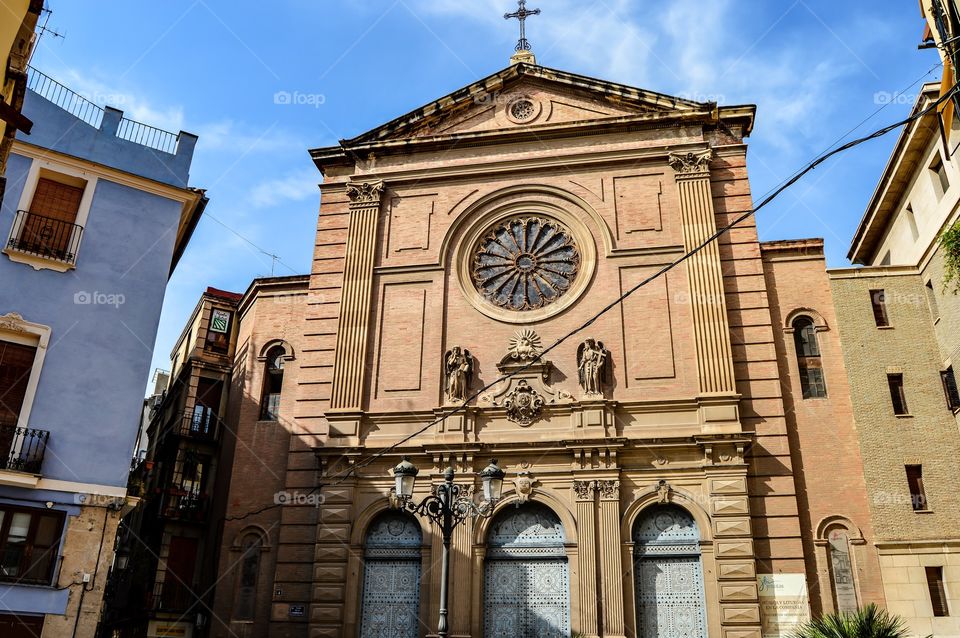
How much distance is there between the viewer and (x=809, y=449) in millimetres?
20281

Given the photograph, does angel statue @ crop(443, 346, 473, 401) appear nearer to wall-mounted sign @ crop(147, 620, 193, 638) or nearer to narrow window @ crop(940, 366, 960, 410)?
wall-mounted sign @ crop(147, 620, 193, 638)

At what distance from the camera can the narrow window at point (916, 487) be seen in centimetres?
1961

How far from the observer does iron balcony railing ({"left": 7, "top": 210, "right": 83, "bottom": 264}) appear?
1741 cm

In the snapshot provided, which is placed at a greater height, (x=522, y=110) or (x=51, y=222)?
(x=522, y=110)

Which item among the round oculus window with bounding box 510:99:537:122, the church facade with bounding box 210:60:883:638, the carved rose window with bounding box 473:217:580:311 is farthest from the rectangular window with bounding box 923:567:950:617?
the round oculus window with bounding box 510:99:537:122

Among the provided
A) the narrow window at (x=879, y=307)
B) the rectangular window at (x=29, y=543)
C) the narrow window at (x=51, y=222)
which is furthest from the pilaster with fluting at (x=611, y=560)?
the narrow window at (x=51, y=222)

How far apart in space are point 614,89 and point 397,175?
274 inches

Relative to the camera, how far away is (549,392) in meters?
21.4

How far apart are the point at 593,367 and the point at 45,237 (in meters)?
13.0

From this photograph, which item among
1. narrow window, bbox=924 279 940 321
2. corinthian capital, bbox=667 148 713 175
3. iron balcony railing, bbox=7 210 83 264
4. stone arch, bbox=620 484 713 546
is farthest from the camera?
corinthian capital, bbox=667 148 713 175

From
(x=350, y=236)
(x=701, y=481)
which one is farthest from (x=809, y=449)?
(x=350, y=236)

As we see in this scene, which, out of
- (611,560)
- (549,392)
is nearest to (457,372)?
(549,392)

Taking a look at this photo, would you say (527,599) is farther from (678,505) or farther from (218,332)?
(218,332)

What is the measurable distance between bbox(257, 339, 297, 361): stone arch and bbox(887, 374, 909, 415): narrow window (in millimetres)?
16358
